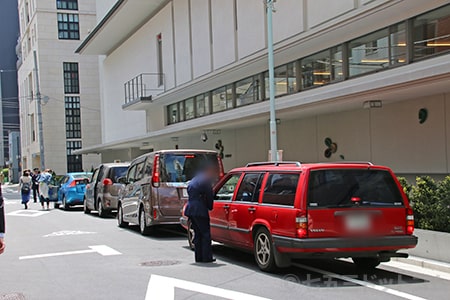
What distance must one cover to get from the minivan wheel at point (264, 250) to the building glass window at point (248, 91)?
45.1 feet

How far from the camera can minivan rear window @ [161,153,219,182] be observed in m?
12.5

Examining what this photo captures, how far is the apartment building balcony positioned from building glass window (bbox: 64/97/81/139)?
30875mm

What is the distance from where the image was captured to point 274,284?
750cm

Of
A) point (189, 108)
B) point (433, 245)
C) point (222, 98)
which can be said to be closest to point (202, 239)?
point (433, 245)

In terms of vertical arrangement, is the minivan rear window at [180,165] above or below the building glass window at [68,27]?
below

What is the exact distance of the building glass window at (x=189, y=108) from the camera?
28.9 metres

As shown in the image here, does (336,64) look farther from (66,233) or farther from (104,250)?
(104,250)

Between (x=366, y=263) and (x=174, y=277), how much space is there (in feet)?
10.2

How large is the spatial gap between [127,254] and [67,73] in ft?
188

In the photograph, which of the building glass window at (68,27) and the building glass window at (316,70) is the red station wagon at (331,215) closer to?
the building glass window at (316,70)

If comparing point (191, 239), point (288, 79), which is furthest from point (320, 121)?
point (191, 239)

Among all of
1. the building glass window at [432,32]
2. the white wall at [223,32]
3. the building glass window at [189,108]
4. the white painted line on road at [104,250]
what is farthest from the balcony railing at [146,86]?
the white painted line on road at [104,250]

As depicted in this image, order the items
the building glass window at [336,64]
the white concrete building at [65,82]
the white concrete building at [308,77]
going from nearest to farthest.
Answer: the white concrete building at [308,77] < the building glass window at [336,64] < the white concrete building at [65,82]

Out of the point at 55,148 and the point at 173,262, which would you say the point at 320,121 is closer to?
the point at 173,262
